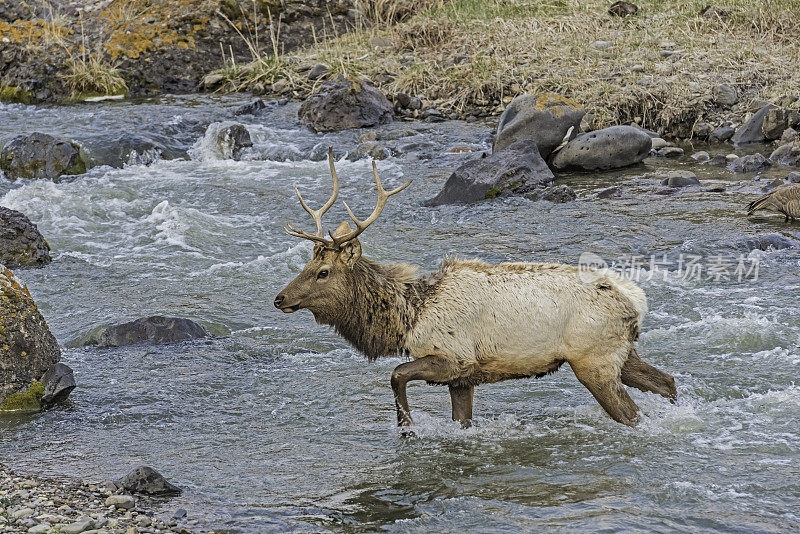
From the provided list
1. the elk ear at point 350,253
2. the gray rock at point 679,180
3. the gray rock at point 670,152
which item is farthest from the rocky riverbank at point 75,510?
the gray rock at point 670,152

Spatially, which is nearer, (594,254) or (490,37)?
(594,254)

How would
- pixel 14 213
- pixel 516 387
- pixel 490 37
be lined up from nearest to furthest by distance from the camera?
pixel 516 387 < pixel 14 213 < pixel 490 37

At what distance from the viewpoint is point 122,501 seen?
5102 mm

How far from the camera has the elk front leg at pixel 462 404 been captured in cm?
616

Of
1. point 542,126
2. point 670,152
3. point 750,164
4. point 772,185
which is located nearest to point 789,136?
point 750,164

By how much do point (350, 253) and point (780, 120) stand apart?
9225 millimetres

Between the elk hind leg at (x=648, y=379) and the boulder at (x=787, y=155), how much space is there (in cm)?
715

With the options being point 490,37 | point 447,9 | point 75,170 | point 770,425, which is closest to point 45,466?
point 770,425

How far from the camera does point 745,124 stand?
13.6 metres

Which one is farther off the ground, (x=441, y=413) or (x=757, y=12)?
(x=757, y=12)

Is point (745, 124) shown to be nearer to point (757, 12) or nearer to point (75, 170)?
point (757, 12)

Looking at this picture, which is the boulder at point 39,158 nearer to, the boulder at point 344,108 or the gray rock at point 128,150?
the gray rock at point 128,150

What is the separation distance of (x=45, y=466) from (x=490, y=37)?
13.6 meters

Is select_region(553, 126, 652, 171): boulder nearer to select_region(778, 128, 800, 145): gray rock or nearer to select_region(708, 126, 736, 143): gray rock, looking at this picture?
select_region(708, 126, 736, 143): gray rock
